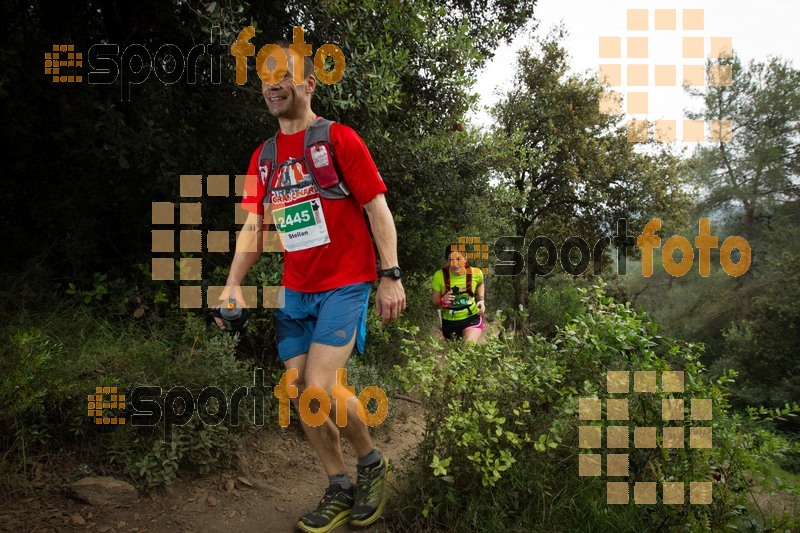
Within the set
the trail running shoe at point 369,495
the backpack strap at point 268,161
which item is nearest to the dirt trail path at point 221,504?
the trail running shoe at point 369,495

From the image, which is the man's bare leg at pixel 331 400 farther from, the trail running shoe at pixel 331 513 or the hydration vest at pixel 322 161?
the hydration vest at pixel 322 161

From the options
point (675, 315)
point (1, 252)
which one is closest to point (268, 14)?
point (1, 252)

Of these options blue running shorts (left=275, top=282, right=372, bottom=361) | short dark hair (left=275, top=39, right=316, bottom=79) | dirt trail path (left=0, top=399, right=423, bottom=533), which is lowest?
dirt trail path (left=0, top=399, right=423, bottom=533)

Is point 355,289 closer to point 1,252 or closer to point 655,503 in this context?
point 655,503

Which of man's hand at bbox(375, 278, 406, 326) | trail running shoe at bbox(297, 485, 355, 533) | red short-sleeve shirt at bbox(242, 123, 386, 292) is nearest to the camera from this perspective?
man's hand at bbox(375, 278, 406, 326)

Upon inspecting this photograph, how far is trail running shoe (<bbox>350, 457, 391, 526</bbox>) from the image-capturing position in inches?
123

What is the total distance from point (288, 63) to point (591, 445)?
280cm

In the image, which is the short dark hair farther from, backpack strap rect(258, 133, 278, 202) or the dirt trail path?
the dirt trail path

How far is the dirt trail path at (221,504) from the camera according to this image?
130 inches

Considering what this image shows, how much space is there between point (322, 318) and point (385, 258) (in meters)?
0.48

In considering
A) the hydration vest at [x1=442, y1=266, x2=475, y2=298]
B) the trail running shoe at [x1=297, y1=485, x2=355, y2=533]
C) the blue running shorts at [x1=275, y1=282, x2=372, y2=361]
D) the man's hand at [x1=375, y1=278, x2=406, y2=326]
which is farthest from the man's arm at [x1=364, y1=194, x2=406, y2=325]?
the hydration vest at [x1=442, y1=266, x2=475, y2=298]

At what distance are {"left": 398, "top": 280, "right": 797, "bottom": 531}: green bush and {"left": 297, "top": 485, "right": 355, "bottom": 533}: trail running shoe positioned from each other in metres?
0.34

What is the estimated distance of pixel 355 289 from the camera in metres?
2.95

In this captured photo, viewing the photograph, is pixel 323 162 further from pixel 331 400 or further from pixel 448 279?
pixel 448 279
